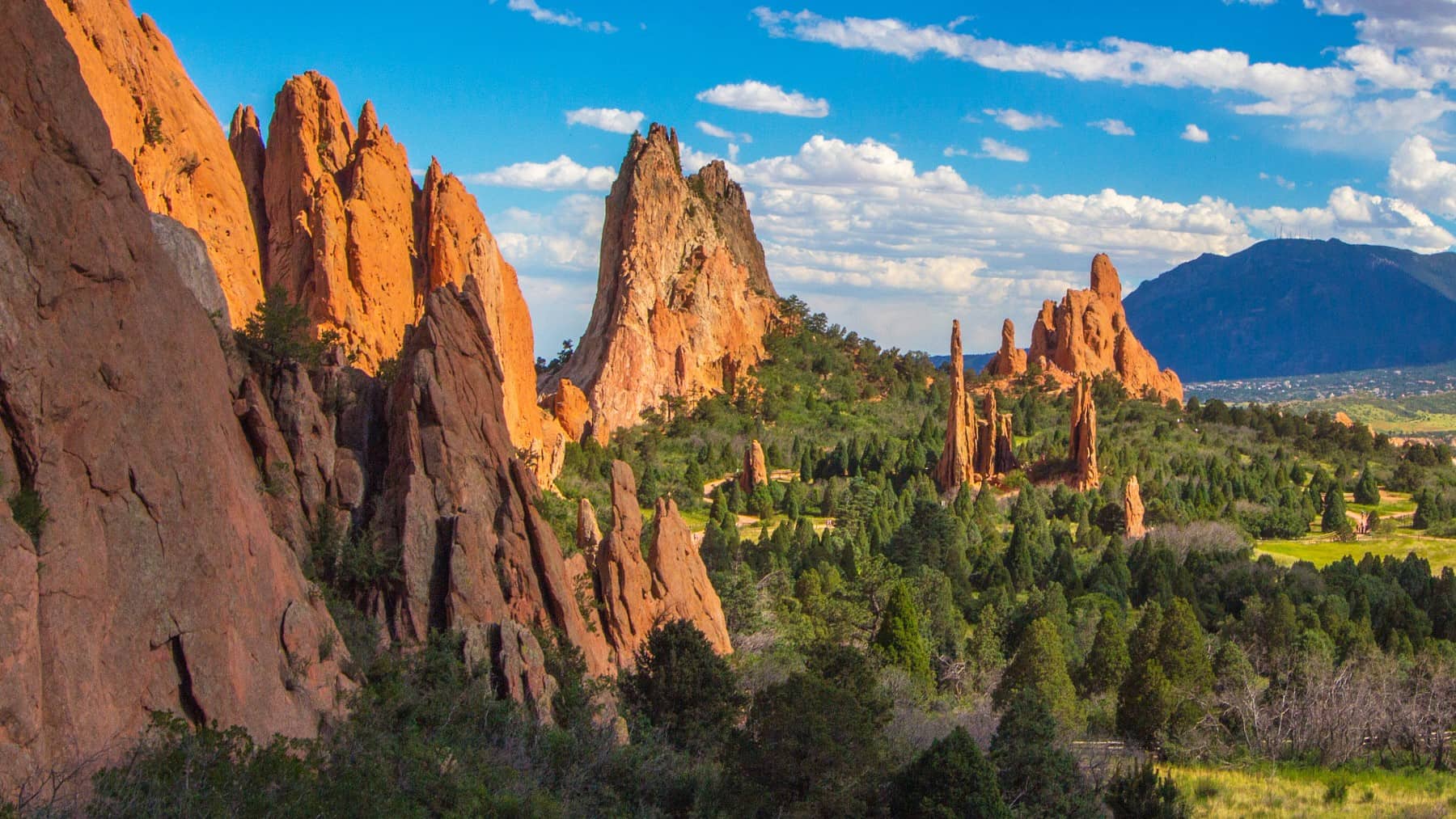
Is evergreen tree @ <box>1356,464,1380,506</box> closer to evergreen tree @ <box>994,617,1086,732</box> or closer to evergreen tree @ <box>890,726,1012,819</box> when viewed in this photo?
evergreen tree @ <box>994,617,1086,732</box>

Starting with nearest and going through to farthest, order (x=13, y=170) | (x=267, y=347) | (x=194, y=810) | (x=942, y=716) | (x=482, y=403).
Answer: (x=194, y=810)
(x=13, y=170)
(x=267, y=347)
(x=482, y=403)
(x=942, y=716)

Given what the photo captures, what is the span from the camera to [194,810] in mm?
17000

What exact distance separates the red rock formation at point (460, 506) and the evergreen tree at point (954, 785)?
8.99m

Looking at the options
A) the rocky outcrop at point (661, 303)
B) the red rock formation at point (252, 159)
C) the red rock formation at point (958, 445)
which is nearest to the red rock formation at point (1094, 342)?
the rocky outcrop at point (661, 303)

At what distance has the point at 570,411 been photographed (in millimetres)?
91625

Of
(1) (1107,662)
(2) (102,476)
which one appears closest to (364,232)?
(1) (1107,662)

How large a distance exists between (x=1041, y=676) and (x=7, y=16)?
33.3 m

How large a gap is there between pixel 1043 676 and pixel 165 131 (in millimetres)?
35611

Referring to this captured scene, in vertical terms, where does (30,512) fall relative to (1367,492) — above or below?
above

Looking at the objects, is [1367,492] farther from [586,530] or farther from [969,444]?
[586,530]

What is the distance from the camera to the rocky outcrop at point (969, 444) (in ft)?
298

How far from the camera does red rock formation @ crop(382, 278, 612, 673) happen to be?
28953 mm

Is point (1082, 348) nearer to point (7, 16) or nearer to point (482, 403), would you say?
point (482, 403)

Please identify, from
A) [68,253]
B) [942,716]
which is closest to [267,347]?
[68,253]
